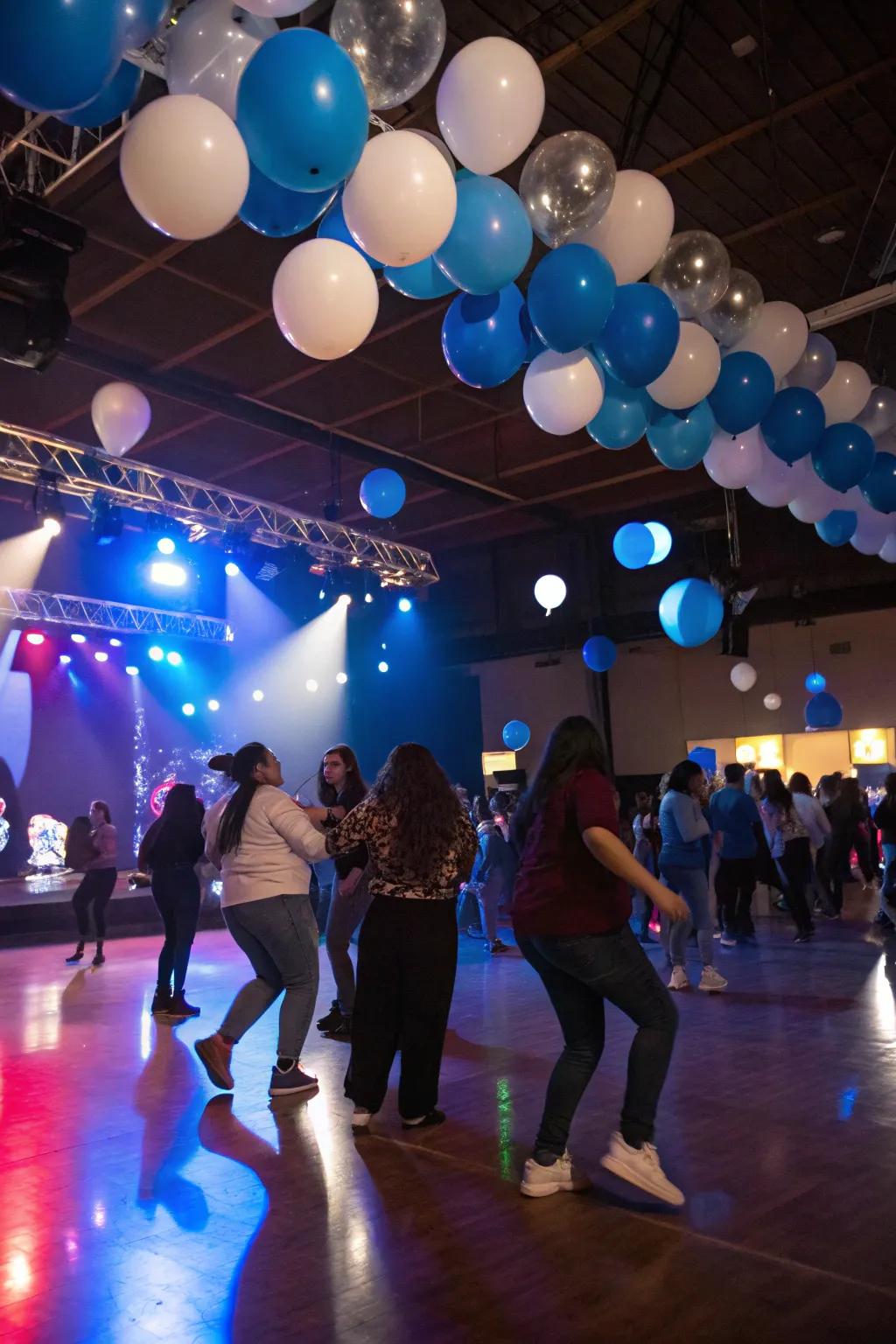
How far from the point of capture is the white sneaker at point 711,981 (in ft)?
19.2

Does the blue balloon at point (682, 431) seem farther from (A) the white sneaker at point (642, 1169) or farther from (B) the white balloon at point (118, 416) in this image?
(B) the white balloon at point (118, 416)

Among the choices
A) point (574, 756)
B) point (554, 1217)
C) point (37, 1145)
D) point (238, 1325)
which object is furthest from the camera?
point (37, 1145)

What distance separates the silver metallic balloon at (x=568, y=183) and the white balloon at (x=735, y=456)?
5.86ft

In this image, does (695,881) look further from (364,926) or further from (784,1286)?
(784,1286)

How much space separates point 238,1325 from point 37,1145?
1.72 m

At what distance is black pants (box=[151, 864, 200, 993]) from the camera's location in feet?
19.0

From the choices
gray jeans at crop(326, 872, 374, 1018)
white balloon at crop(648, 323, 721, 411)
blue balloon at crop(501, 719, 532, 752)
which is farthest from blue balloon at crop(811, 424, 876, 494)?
blue balloon at crop(501, 719, 532, 752)

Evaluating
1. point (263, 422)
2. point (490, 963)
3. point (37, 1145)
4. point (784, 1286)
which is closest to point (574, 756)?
point (784, 1286)

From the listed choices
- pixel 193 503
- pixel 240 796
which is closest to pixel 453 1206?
pixel 240 796

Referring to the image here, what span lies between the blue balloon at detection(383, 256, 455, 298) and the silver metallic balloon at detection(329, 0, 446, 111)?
764 mm

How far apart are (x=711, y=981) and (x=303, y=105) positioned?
5.05 m

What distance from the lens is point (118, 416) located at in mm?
7121

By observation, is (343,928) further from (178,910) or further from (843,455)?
(843,455)

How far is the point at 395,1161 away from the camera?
3152mm
